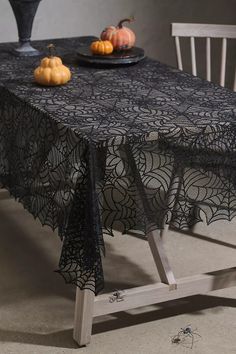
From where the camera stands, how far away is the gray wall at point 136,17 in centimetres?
384

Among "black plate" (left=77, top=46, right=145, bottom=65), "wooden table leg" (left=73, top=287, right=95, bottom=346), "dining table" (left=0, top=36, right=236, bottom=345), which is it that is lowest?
"wooden table leg" (left=73, top=287, right=95, bottom=346)

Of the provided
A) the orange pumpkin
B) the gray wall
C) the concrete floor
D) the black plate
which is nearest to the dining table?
the concrete floor

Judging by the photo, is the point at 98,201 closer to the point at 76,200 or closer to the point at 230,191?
the point at 76,200

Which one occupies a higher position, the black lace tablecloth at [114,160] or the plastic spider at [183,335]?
the black lace tablecloth at [114,160]

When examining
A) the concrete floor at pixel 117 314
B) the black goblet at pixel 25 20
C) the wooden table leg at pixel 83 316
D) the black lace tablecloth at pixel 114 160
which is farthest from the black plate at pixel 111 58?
the wooden table leg at pixel 83 316

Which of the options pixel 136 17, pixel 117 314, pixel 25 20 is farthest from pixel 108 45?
pixel 136 17

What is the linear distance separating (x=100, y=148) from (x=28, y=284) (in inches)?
34.6

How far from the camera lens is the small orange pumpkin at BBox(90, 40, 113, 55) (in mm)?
2721

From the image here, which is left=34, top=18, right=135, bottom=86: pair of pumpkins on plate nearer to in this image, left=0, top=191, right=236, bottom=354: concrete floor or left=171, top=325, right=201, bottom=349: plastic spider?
left=0, top=191, right=236, bottom=354: concrete floor

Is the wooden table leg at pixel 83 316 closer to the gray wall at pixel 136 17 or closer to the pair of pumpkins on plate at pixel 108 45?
the pair of pumpkins on plate at pixel 108 45

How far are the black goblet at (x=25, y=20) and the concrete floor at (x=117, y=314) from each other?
78 centimetres

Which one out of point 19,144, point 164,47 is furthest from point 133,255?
point 164,47

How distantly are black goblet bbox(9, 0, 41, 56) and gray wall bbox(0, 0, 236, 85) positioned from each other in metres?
0.85

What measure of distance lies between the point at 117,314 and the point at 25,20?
1311 mm
